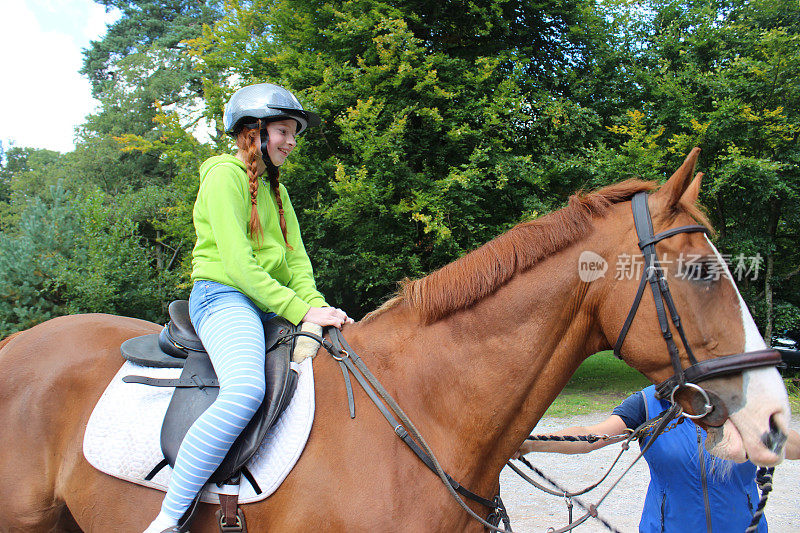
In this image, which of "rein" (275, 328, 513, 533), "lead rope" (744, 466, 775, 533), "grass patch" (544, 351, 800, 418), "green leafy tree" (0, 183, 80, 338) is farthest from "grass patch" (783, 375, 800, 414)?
"green leafy tree" (0, 183, 80, 338)

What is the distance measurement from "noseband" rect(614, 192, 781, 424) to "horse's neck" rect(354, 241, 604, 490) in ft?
0.74

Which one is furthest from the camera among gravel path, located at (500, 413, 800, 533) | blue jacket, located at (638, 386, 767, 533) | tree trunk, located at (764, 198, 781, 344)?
tree trunk, located at (764, 198, 781, 344)

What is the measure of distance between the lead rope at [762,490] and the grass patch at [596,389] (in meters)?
6.26

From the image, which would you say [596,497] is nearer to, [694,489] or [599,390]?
[694,489]

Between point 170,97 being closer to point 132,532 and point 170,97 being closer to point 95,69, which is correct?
point 95,69

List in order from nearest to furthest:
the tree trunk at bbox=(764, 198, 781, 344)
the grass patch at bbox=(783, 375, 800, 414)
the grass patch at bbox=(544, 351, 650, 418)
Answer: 1. the grass patch at bbox=(783, 375, 800, 414)
2. the grass patch at bbox=(544, 351, 650, 418)
3. the tree trunk at bbox=(764, 198, 781, 344)

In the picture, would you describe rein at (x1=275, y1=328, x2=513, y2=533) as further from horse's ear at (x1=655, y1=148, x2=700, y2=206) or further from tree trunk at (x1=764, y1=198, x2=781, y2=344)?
tree trunk at (x1=764, y1=198, x2=781, y2=344)

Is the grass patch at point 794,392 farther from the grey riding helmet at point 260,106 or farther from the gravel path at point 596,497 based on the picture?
the grey riding helmet at point 260,106

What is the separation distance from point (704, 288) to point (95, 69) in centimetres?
3179

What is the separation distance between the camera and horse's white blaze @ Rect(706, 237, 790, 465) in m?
1.72

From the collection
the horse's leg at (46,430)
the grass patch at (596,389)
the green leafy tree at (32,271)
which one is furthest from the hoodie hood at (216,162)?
the green leafy tree at (32,271)

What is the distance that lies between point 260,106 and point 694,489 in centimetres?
318

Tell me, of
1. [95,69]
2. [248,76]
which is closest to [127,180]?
[95,69]

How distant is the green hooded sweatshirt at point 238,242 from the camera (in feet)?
7.32
